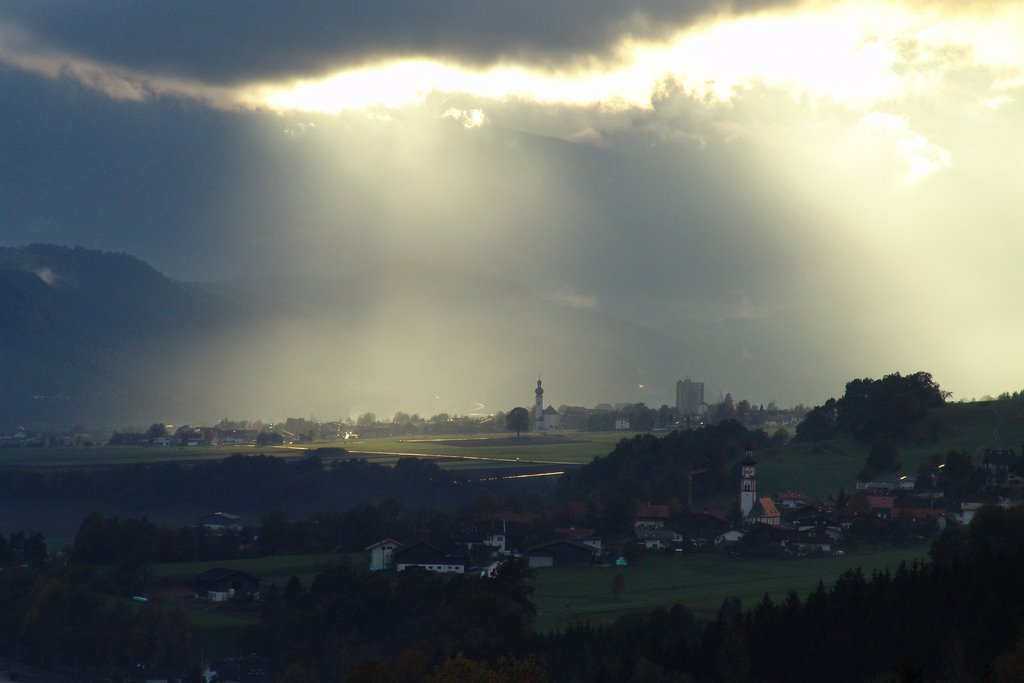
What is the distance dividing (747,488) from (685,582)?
1773cm

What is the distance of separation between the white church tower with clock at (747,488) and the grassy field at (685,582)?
30.3 ft

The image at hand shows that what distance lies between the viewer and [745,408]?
146 m

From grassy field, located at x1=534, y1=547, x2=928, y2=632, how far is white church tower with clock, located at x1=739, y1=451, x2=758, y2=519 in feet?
30.3

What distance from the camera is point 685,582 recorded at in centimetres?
5900

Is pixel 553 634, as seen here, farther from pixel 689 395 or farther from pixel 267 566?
pixel 689 395

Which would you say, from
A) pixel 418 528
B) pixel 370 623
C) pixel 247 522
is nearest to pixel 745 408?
pixel 247 522

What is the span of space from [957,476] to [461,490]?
33629mm

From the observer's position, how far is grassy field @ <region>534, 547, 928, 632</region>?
53281 millimetres

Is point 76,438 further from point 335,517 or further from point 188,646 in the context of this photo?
point 188,646

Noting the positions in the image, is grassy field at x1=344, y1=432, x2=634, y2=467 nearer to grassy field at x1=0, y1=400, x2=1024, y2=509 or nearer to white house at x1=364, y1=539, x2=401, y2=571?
grassy field at x1=0, y1=400, x2=1024, y2=509

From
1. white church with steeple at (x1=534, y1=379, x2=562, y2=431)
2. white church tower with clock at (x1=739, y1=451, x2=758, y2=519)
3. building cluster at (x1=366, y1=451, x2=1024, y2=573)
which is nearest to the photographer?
building cluster at (x1=366, y1=451, x2=1024, y2=573)

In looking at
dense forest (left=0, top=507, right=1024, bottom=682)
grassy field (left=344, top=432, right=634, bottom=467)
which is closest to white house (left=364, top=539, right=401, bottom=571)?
dense forest (left=0, top=507, right=1024, bottom=682)

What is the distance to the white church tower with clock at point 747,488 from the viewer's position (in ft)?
245

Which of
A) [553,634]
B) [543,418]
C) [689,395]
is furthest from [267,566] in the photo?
[689,395]
